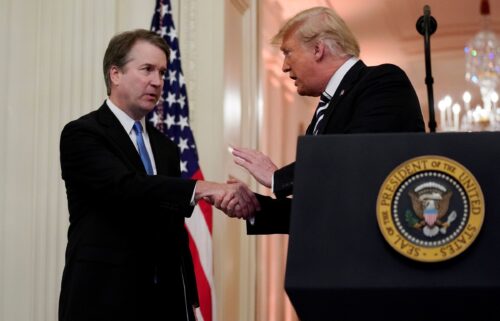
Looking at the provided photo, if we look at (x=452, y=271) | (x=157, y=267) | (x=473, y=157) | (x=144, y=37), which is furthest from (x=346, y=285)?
(x=144, y=37)

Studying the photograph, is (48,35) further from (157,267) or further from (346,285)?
(346,285)

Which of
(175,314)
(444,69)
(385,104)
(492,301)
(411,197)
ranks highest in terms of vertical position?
(444,69)

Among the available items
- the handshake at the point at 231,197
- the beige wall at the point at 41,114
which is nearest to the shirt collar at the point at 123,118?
the handshake at the point at 231,197

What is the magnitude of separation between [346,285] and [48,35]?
373cm

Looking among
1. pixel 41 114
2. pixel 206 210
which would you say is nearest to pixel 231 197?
pixel 206 210

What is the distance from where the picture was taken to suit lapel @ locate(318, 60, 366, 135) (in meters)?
2.82

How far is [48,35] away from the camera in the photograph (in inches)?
198

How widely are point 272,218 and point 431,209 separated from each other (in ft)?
4.61

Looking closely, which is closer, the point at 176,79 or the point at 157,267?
the point at 157,267

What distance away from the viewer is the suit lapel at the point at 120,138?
3.15m

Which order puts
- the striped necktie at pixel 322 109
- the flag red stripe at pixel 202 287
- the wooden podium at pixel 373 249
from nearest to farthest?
1. the wooden podium at pixel 373 249
2. the striped necktie at pixel 322 109
3. the flag red stripe at pixel 202 287

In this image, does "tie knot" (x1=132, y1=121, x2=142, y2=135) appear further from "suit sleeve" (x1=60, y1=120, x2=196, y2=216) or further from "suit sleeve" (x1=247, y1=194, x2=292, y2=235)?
"suit sleeve" (x1=247, y1=194, x2=292, y2=235)

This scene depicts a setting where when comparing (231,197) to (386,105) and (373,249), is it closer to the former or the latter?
(386,105)

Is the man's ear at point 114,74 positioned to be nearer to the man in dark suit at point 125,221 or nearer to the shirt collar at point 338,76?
the man in dark suit at point 125,221
